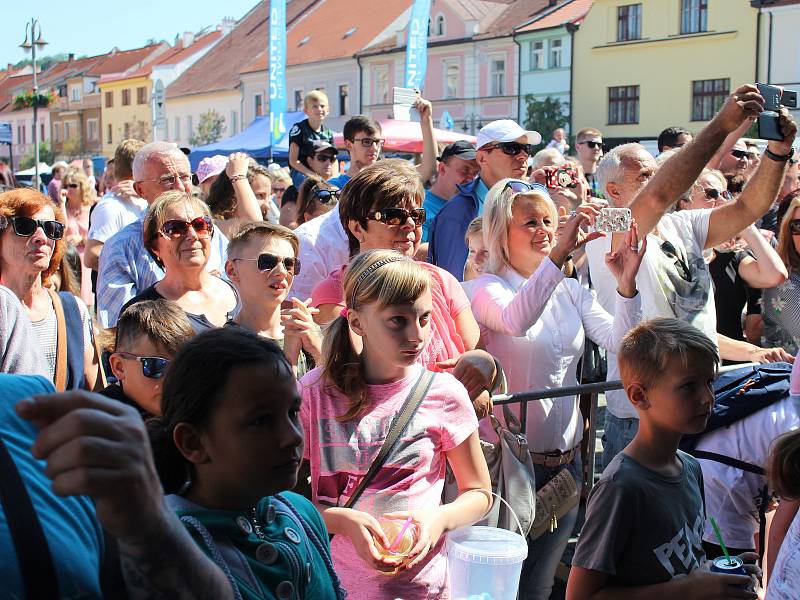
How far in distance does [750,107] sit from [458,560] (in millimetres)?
2438

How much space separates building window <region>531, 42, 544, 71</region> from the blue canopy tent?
26589 millimetres

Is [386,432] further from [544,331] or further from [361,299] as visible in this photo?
[544,331]

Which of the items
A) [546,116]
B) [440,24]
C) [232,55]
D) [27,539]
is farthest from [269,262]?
[232,55]

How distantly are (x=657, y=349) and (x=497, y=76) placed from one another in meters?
47.9

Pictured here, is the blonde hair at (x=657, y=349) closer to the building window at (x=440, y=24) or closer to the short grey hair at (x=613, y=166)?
the short grey hair at (x=613, y=166)

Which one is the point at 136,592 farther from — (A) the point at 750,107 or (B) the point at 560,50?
(B) the point at 560,50

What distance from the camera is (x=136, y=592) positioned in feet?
3.98

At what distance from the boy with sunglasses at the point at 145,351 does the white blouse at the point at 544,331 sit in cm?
124

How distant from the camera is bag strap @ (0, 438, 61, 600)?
1195 millimetres

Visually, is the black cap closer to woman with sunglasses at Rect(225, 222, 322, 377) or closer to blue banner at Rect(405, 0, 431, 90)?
woman with sunglasses at Rect(225, 222, 322, 377)

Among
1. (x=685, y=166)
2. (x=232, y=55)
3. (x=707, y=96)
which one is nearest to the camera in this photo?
(x=685, y=166)

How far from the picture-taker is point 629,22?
43.8 meters

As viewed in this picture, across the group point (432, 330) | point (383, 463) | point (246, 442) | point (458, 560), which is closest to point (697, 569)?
point (458, 560)

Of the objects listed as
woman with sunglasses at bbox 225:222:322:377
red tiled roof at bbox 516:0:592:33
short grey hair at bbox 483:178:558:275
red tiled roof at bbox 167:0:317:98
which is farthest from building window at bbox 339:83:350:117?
woman with sunglasses at bbox 225:222:322:377
